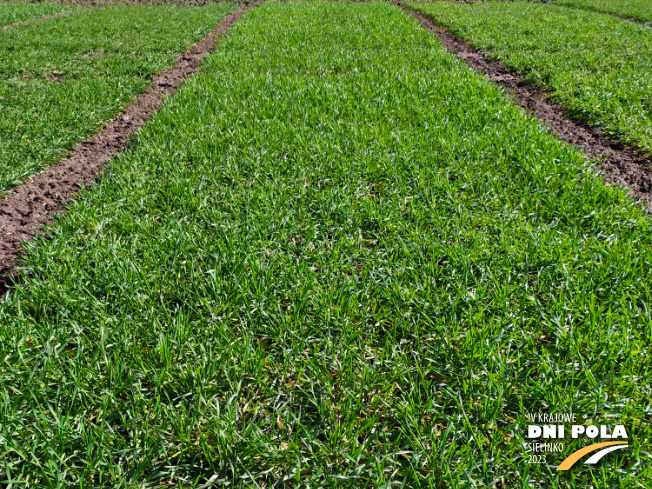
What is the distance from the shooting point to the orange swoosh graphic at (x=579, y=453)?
1.44 metres

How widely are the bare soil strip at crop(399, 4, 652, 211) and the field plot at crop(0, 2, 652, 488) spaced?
0.56 metres

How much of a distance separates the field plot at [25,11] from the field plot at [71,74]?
8.06 feet

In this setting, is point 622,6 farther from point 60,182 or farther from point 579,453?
point 60,182

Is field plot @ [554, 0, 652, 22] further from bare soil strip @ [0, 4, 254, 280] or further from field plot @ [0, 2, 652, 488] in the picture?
bare soil strip @ [0, 4, 254, 280]

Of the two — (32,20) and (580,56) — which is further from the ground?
(32,20)

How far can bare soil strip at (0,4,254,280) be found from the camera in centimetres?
299

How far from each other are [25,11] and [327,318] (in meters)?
19.2

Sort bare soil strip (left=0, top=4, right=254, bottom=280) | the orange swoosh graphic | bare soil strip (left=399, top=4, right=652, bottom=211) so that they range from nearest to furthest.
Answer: the orange swoosh graphic < bare soil strip (left=0, top=4, right=254, bottom=280) < bare soil strip (left=399, top=4, right=652, bottom=211)

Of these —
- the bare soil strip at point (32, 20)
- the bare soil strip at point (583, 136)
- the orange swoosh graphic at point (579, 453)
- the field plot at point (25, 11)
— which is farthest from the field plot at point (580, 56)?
the field plot at point (25, 11)

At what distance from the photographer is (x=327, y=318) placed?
2.04m

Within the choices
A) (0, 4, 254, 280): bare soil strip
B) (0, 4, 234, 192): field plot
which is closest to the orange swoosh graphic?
(0, 4, 254, 280): bare soil strip

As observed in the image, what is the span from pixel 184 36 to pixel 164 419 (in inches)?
416

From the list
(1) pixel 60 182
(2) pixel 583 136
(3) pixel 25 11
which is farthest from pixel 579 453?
(3) pixel 25 11

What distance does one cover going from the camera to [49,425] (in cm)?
157
